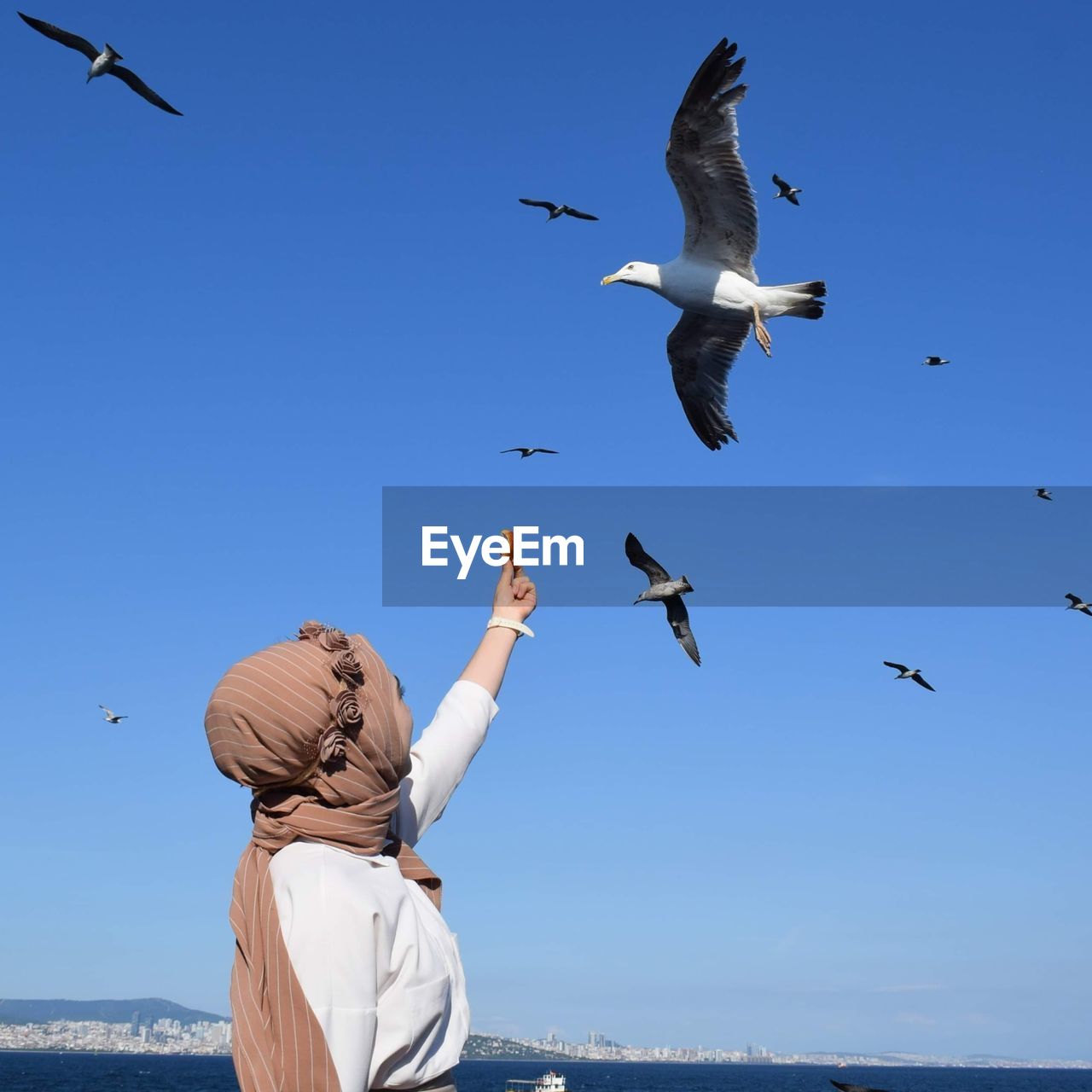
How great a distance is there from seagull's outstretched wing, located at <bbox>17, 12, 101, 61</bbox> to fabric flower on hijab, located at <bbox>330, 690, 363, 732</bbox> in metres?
11.6

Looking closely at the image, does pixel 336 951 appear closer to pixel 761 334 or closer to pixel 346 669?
pixel 346 669

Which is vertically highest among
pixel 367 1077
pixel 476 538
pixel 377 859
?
pixel 476 538

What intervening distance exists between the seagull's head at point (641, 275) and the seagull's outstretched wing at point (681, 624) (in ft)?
11.5

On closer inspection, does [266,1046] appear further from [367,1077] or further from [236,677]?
[236,677]

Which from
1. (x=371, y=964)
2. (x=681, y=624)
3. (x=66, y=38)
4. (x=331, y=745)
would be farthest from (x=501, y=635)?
(x=66, y=38)

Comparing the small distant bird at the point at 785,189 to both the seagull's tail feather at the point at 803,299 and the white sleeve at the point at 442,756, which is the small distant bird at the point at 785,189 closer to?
the seagull's tail feather at the point at 803,299

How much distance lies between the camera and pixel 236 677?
2.43m

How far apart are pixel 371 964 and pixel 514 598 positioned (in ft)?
4.48

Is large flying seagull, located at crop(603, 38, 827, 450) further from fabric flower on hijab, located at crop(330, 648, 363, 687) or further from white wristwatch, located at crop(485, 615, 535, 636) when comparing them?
fabric flower on hijab, located at crop(330, 648, 363, 687)

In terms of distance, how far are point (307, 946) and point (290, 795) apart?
287 millimetres

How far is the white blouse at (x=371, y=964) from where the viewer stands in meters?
2.35

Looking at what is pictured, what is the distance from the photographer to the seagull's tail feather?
1277 cm

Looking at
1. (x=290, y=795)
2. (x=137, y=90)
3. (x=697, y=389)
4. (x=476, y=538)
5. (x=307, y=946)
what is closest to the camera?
(x=307, y=946)

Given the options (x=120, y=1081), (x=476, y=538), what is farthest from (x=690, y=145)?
(x=120, y=1081)
